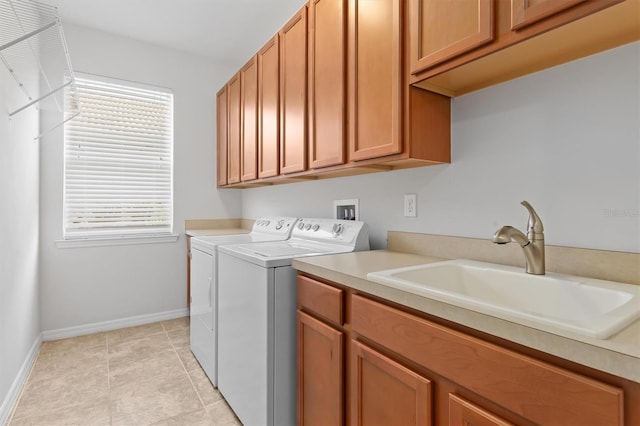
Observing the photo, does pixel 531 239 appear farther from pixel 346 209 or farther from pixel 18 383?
pixel 18 383

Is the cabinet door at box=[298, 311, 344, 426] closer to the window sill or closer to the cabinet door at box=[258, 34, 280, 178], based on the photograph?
the cabinet door at box=[258, 34, 280, 178]

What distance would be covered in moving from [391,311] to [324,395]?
1.82 feet

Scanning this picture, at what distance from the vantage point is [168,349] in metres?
2.61

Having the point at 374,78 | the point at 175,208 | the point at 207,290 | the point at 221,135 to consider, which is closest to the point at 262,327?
the point at 207,290

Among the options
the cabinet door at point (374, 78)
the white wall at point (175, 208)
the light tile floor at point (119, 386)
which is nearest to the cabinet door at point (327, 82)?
the cabinet door at point (374, 78)

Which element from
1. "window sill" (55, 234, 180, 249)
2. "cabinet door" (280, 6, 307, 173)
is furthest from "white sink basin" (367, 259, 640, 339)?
"window sill" (55, 234, 180, 249)

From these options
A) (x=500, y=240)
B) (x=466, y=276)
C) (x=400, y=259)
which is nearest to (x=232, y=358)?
(x=400, y=259)

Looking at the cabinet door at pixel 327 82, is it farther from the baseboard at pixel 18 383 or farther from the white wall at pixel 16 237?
the baseboard at pixel 18 383

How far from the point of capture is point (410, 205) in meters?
1.70

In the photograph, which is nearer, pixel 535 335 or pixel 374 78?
pixel 535 335

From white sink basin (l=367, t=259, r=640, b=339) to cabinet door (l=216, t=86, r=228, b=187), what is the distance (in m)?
2.55

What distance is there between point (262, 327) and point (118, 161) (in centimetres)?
249

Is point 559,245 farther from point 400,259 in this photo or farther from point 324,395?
point 324,395

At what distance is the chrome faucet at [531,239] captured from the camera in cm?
107
